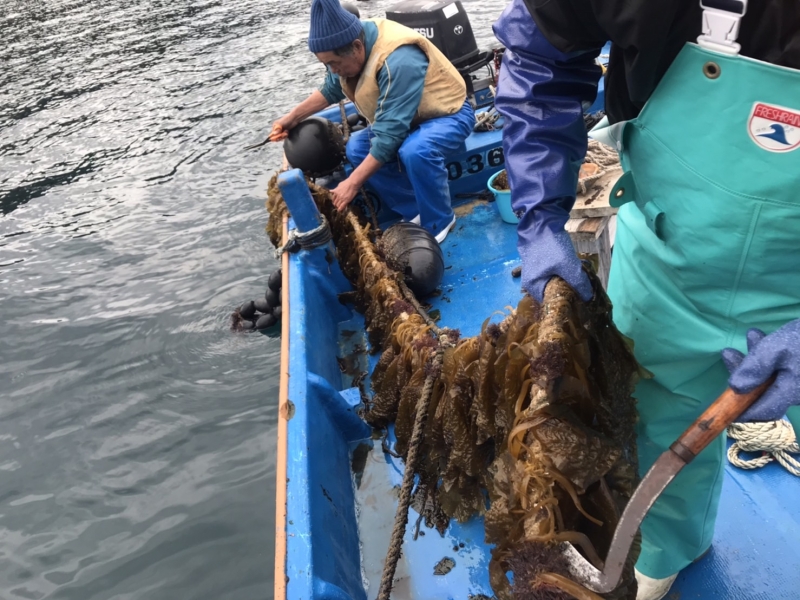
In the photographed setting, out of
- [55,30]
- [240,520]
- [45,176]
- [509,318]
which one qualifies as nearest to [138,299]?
[240,520]

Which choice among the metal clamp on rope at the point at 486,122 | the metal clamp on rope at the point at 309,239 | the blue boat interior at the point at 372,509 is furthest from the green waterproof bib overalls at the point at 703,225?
the metal clamp on rope at the point at 486,122

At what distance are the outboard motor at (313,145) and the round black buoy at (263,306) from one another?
4.52ft

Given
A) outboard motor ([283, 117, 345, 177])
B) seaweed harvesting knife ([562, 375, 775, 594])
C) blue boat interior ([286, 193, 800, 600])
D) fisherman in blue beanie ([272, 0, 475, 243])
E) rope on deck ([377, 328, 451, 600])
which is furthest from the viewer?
outboard motor ([283, 117, 345, 177])

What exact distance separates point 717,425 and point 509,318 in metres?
0.81

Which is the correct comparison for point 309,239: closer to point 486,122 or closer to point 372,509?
point 372,509

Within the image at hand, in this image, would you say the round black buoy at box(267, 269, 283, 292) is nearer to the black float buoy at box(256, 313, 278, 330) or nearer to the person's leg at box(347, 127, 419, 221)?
the black float buoy at box(256, 313, 278, 330)

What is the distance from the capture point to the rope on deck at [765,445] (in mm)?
2713

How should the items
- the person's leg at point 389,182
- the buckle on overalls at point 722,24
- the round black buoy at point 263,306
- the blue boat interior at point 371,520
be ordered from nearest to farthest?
the buckle on overalls at point 722,24, the blue boat interior at point 371,520, the person's leg at point 389,182, the round black buoy at point 263,306

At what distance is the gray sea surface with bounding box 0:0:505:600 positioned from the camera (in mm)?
4305

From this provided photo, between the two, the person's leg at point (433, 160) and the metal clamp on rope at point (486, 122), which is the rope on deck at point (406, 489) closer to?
the person's leg at point (433, 160)

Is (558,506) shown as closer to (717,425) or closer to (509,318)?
(717,425)

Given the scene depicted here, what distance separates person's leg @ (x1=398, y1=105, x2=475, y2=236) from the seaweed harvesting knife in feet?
11.8

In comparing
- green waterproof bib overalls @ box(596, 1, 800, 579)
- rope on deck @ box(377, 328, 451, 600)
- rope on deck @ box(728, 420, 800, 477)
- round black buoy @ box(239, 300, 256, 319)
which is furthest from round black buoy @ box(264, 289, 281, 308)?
green waterproof bib overalls @ box(596, 1, 800, 579)

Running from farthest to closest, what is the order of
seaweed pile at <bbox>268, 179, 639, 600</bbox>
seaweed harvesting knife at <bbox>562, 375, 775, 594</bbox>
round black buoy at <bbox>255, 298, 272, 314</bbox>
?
1. round black buoy at <bbox>255, 298, 272, 314</bbox>
2. seaweed pile at <bbox>268, 179, 639, 600</bbox>
3. seaweed harvesting knife at <bbox>562, 375, 775, 594</bbox>
